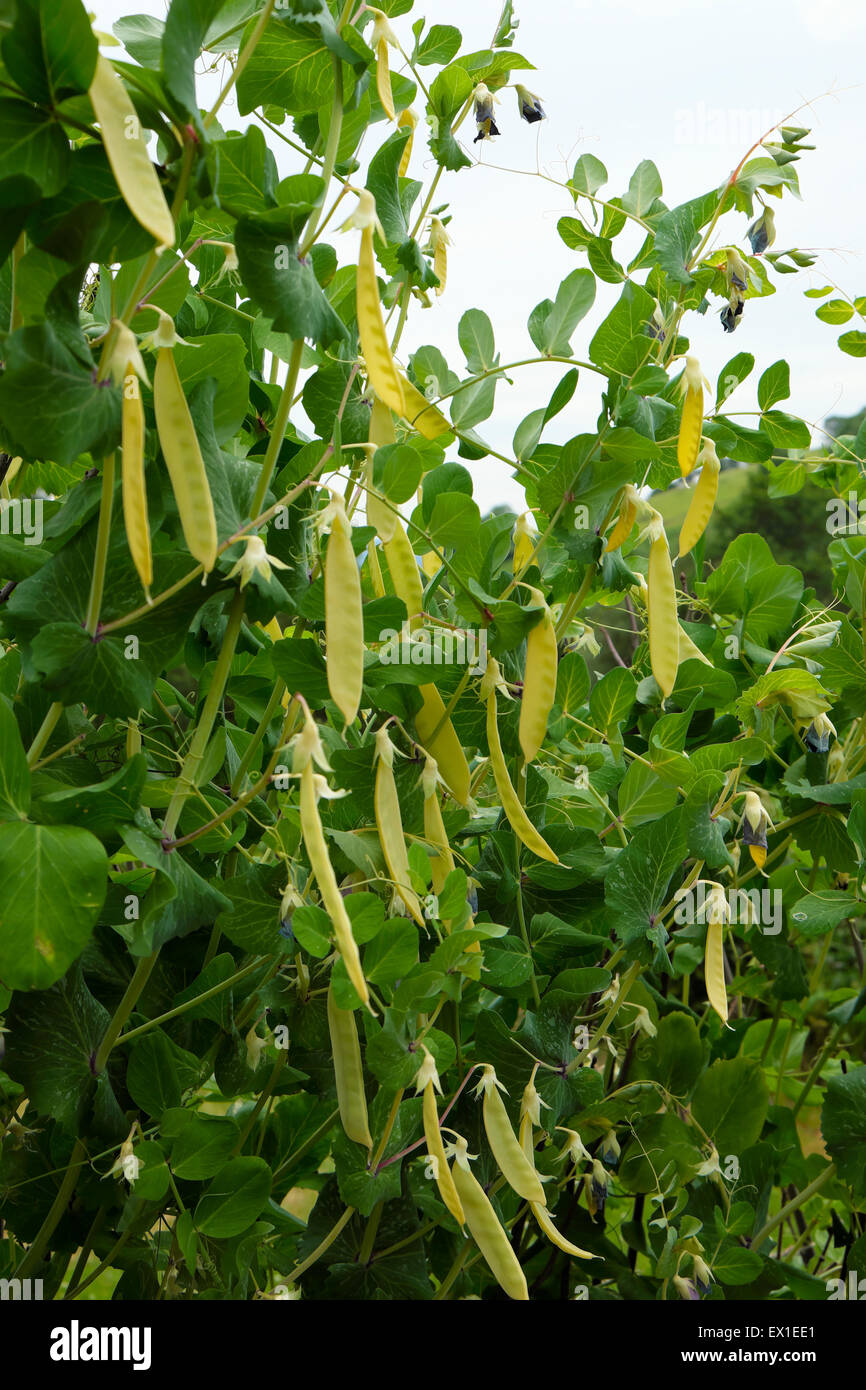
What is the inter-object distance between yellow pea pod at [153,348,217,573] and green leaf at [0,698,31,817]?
15 centimetres

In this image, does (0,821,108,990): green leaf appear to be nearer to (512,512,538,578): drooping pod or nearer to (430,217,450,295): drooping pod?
(512,512,538,578): drooping pod

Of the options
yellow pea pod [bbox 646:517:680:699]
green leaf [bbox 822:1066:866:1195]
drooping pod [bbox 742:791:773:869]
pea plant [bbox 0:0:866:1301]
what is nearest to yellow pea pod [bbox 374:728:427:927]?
pea plant [bbox 0:0:866:1301]

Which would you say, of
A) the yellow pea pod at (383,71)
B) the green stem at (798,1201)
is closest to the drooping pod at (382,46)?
the yellow pea pod at (383,71)

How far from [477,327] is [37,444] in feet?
1.92

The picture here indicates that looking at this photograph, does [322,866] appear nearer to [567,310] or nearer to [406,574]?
[406,574]

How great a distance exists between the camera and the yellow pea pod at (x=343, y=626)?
65 centimetres

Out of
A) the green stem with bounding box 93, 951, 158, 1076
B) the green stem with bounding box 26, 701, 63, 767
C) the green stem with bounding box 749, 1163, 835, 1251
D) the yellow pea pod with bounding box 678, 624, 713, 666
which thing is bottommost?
the green stem with bounding box 749, 1163, 835, 1251

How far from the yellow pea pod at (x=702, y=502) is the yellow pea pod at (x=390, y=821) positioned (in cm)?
27

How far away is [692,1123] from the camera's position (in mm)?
1104

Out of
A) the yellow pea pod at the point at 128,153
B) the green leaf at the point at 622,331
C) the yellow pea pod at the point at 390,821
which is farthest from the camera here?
the green leaf at the point at 622,331

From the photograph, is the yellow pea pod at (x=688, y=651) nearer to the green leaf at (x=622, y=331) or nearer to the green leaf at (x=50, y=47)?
the green leaf at (x=622, y=331)

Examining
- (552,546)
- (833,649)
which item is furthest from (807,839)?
(552,546)

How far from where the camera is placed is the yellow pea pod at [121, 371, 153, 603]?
57cm
